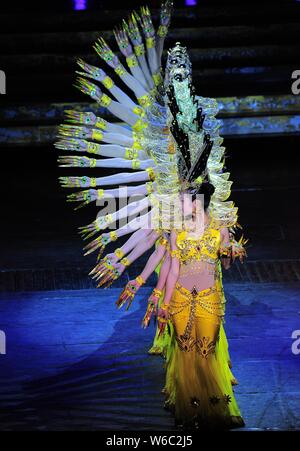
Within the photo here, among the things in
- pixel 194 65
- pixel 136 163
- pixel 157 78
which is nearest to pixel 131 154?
pixel 136 163

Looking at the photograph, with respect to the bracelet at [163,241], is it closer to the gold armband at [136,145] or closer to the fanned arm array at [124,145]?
the fanned arm array at [124,145]

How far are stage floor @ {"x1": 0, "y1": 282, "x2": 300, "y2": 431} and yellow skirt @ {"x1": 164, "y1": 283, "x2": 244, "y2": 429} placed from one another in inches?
5.7

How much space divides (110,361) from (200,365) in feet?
3.41

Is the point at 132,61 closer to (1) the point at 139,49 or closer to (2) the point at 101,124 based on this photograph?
(1) the point at 139,49

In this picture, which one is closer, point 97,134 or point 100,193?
point 100,193

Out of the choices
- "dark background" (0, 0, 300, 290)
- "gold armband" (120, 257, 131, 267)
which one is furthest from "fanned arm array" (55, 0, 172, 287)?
"dark background" (0, 0, 300, 290)

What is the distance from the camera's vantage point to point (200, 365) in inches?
237

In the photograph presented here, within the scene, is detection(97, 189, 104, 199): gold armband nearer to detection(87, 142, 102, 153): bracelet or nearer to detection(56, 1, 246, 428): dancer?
detection(56, 1, 246, 428): dancer

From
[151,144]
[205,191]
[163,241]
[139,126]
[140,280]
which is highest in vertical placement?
[139,126]

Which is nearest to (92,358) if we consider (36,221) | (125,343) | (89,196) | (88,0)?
(125,343)

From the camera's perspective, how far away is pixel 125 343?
23.4 ft

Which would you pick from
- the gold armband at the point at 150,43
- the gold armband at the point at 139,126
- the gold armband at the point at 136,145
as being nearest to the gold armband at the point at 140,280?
the gold armband at the point at 136,145

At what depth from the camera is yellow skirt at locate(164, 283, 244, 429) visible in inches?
234

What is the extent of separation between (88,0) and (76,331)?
16.9 ft
